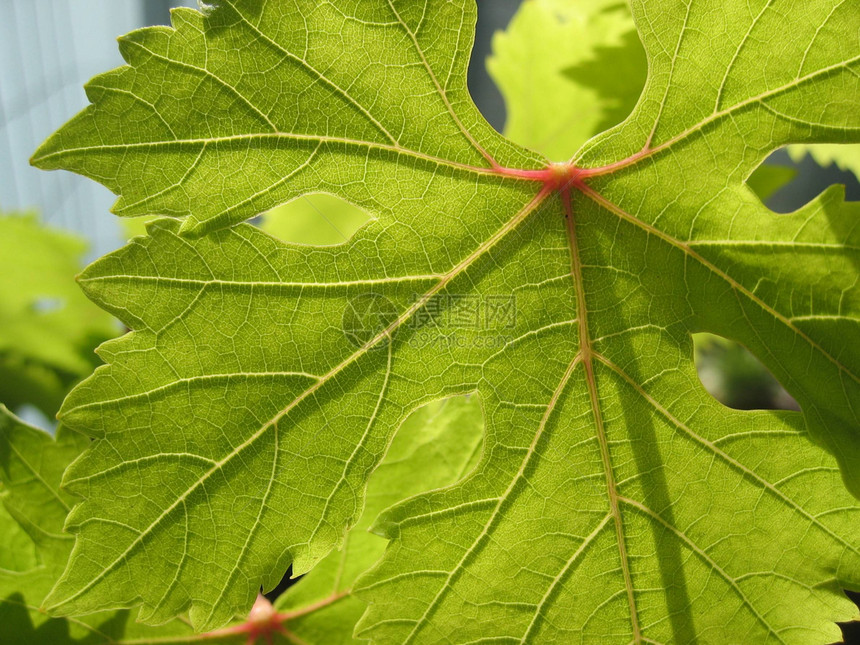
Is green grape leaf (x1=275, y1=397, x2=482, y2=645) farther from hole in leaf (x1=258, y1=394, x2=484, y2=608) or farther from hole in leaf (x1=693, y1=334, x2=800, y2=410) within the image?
hole in leaf (x1=693, y1=334, x2=800, y2=410)

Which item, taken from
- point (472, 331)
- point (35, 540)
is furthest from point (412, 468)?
point (35, 540)

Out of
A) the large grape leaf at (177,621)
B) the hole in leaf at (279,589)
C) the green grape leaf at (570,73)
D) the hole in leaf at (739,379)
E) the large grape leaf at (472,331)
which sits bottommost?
the hole in leaf at (739,379)

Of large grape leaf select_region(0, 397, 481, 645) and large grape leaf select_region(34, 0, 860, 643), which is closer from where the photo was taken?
large grape leaf select_region(34, 0, 860, 643)

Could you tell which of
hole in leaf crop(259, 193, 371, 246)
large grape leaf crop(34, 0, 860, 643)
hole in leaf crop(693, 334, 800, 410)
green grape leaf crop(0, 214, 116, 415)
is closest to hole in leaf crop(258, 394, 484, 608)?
large grape leaf crop(34, 0, 860, 643)

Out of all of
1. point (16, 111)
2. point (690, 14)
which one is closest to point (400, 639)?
point (690, 14)

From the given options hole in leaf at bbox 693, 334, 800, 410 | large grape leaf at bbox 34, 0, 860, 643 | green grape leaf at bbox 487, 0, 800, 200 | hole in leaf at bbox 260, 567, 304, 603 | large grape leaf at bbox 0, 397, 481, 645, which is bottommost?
hole in leaf at bbox 693, 334, 800, 410

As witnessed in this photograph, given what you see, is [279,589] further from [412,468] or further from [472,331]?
[472,331]

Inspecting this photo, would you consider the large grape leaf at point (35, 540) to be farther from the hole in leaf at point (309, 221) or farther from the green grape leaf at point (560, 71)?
the green grape leaf at point (560, 71)

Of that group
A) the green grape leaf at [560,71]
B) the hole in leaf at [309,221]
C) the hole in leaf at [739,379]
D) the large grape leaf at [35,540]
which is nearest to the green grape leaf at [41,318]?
the hole in leaf at [309,221]
